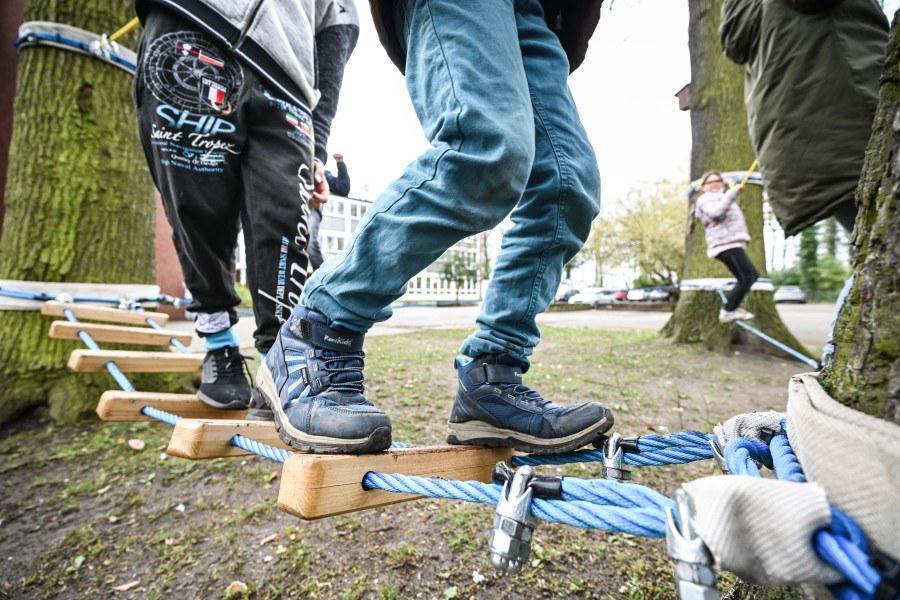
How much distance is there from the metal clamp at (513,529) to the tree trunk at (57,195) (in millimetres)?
3017

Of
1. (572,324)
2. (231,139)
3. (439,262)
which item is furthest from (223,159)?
(439,262)

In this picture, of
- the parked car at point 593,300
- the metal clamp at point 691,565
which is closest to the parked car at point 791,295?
the parked car at point 593,300

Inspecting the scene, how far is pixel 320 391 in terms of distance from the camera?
3.43 ft

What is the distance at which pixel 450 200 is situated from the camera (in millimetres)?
923

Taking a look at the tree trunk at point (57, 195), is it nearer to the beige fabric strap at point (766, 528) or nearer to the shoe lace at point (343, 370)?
the shoe lace at point (343, 370)

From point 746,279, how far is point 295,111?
467 cm

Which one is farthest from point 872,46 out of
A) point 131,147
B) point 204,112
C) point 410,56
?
point 131,147

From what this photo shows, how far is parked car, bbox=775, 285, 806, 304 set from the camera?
25.7m

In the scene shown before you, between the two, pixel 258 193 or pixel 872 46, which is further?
pixel 872 46

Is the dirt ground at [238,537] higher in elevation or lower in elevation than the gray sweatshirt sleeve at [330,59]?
lower

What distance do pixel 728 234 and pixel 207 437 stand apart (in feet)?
16.5

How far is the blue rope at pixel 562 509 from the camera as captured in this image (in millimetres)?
617

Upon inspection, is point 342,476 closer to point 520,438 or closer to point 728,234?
point 520,438

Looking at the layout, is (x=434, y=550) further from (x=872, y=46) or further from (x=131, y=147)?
(x=131, y=147)
